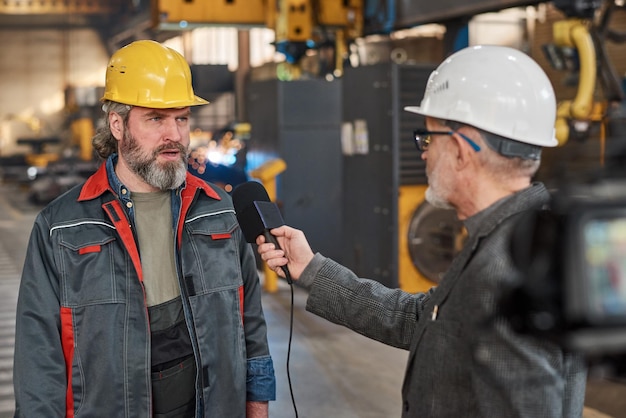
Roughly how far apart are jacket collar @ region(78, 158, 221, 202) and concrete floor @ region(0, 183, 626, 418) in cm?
303

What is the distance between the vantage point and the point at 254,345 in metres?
2.84

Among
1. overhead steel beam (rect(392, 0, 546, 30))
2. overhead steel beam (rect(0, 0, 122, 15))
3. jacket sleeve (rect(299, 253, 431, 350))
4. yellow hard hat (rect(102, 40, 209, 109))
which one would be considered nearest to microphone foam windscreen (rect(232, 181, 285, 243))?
jacket sleeve (rect(299, 253, 431, 350))

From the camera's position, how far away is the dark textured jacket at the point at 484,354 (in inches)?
66.6

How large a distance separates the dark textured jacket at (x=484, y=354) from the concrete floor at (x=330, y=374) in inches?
147

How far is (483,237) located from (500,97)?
322 millimetres

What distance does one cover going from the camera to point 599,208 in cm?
121

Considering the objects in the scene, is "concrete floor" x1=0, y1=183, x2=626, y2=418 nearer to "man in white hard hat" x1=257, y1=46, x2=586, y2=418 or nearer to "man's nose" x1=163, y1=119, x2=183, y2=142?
"man's nose" x1=163, y1=119, x2=183, y2=142

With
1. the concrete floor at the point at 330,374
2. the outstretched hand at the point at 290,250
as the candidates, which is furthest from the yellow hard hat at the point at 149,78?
the concrete floor at the point at 330,374

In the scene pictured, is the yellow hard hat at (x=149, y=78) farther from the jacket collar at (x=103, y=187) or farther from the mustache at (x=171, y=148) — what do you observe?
the jacket collar at (x=103, y=187)

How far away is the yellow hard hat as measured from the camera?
2850mm

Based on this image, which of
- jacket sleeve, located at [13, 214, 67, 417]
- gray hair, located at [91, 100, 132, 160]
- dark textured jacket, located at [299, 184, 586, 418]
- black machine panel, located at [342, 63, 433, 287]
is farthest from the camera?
black machine panel, located at [342, 63, 433, 287]

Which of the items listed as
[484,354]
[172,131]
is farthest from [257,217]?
[484,354]

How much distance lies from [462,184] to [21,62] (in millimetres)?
39581

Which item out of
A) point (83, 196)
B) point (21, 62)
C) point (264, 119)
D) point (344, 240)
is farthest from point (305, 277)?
point (21, 62)
